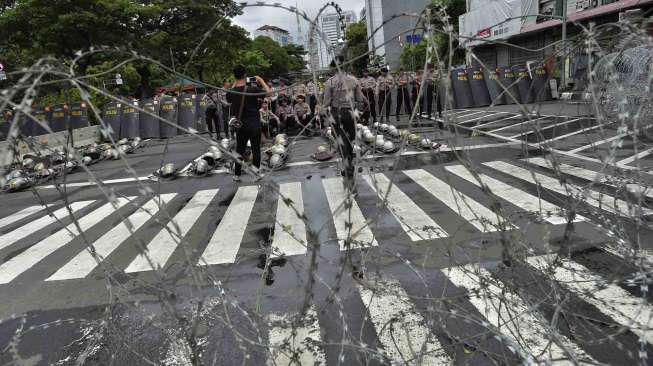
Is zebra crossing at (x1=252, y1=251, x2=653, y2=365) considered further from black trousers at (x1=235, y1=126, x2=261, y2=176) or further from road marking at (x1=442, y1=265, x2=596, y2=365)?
black trousers at (x1=235, y1=126, x2=261, y2=176)

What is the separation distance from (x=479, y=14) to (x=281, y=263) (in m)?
28.1

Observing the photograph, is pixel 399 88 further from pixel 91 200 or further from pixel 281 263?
pixel 281 263

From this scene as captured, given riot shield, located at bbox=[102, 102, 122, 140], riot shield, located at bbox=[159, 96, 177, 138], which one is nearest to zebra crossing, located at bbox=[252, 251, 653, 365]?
riot shield, located at bbox=[159, 96, 177, 138]

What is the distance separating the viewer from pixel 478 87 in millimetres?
18922

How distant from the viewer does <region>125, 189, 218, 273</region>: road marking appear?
456 centimetres

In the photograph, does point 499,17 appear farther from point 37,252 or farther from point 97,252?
point 37,252

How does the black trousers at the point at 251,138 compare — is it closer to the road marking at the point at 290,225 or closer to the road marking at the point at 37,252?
the road marking at the point at 290,225

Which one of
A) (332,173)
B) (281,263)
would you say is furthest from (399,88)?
(281,263)

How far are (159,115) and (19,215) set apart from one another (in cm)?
1156

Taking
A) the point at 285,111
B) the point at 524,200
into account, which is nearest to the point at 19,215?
the point at 524,200

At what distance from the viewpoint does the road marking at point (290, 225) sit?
4.55 meters

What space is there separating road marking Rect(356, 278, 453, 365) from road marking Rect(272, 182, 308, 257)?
28.9 inches

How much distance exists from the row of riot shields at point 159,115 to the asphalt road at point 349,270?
9889mm

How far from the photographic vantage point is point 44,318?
3600mm
